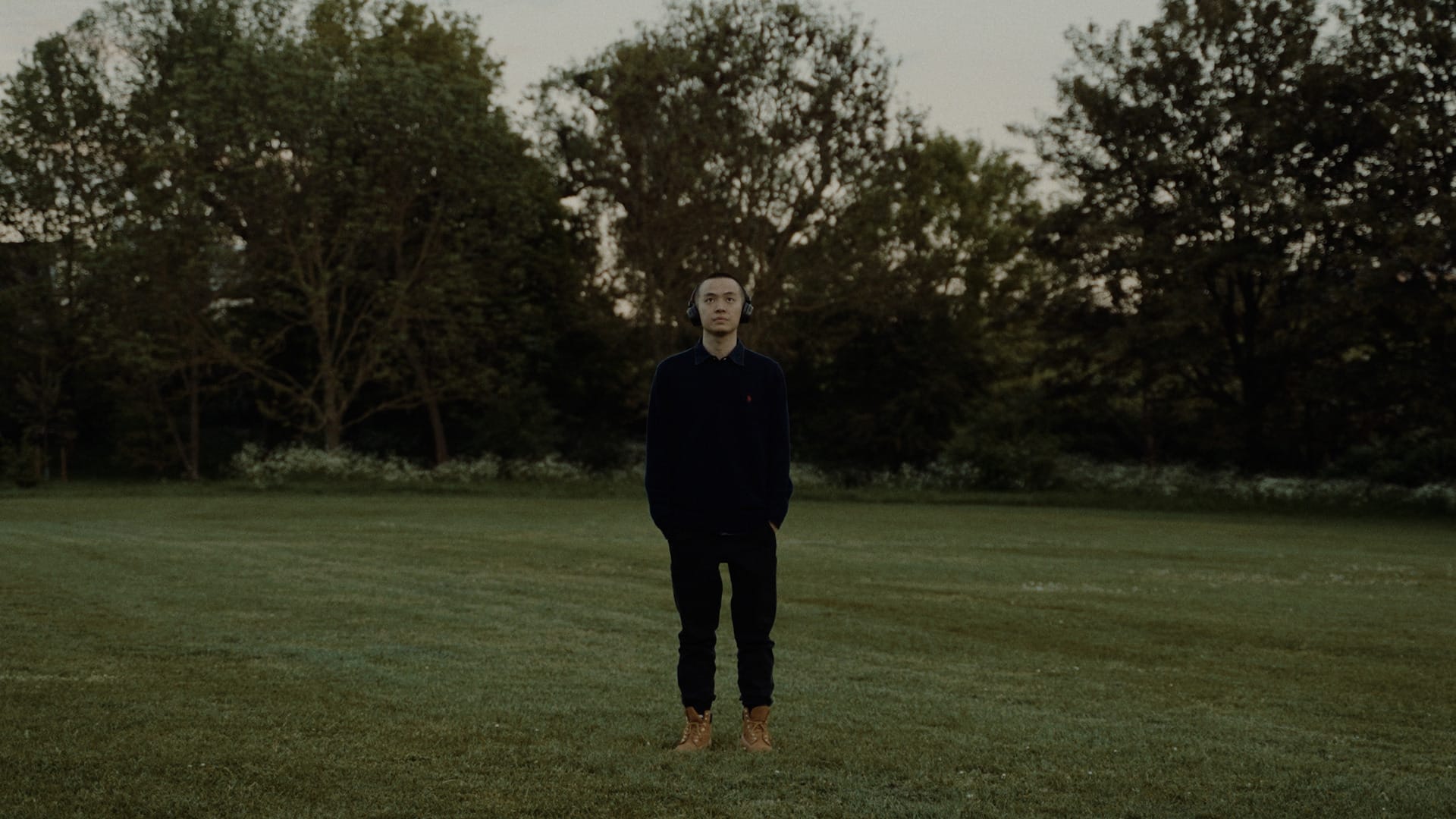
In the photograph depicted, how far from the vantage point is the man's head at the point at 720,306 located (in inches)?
228

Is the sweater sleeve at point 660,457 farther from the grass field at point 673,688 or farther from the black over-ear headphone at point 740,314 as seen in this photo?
the grass field at point 673,688

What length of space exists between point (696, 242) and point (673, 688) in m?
32.6

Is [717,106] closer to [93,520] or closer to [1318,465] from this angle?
[1318,465]

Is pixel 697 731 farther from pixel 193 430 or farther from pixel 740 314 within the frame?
pixel 193 430

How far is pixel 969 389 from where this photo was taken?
47.1m

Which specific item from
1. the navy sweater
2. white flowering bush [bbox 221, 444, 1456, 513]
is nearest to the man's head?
the navy sweater

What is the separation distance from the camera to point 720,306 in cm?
581

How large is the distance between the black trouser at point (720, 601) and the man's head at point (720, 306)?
34.5 inches

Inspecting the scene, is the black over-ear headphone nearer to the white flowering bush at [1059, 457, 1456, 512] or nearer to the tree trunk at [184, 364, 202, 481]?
the white flowering bush at [1059, 457, 1456, 512]

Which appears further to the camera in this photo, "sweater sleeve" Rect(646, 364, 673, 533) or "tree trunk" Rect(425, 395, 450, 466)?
"tree trunk" Rect(425, 395, 450, 466)

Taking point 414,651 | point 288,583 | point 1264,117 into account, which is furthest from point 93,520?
point 1264,117

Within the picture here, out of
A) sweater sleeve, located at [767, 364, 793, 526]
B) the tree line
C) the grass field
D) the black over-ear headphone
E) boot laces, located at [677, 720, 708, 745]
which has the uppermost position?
the tree line

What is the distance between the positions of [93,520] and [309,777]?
2064 cm

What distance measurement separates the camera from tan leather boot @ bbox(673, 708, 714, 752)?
6.02 meters
